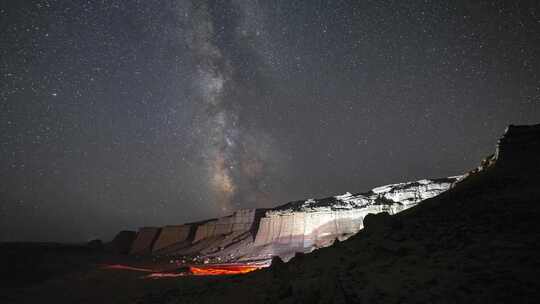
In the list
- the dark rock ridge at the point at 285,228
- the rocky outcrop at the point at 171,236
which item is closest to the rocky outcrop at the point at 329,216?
the dark rock ridge at the point at 285,228

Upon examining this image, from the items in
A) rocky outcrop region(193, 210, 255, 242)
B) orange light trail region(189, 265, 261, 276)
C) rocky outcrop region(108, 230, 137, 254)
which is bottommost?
orange light trail region(189, 265, 261, 276)

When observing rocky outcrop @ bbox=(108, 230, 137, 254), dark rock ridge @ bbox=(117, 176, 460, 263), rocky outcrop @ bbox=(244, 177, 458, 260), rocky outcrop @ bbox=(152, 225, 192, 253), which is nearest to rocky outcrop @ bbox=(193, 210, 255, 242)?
dark rock ridge @ bbox=(117, 176, 460, 263)

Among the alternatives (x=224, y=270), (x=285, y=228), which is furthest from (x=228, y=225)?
(x=224, y=270)

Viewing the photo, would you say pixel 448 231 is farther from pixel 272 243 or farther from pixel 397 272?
pixel 272 243

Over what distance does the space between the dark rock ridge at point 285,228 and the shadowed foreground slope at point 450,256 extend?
1622 cm

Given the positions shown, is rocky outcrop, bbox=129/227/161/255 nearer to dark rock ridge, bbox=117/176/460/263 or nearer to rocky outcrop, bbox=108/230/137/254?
dark rock ridge, bbox=117/176/460/263

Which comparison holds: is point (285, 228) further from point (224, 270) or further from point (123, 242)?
point (123, 242)

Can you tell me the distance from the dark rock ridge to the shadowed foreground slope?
16224mm

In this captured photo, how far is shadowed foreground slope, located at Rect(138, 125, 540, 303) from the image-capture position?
294 cm

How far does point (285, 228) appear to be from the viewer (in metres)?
26.9

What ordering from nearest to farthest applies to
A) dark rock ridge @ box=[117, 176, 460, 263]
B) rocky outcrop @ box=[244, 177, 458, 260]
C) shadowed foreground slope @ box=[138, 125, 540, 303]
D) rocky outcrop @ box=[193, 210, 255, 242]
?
shadowed foreground slope @ box=[138, 125, 540, 303] → rocky outcrop @ box=[244, 177, 458, 260] → dark rock ridge @ box=[117, 176, 460, 263] → rocky outcrop @ box=[193, 210, 255, 242]

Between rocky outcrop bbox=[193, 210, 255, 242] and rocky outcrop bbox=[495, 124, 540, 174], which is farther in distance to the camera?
rocky outcrop bbox=[193, 210, 255, 242]

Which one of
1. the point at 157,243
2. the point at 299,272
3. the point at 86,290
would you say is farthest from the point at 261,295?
the point at 157,243

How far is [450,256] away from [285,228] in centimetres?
2401
